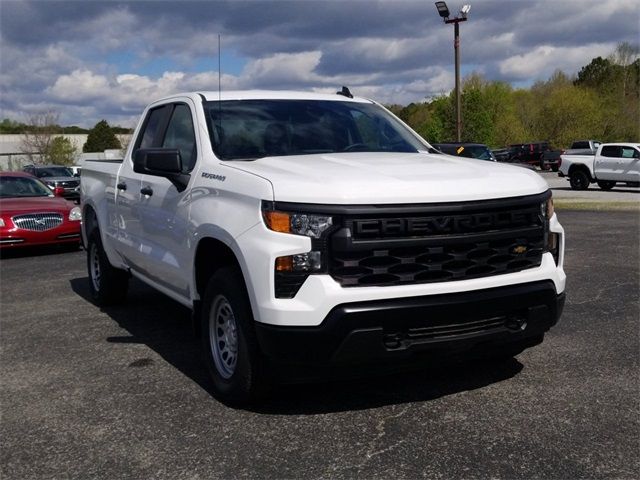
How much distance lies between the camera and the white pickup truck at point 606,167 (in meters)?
26.1

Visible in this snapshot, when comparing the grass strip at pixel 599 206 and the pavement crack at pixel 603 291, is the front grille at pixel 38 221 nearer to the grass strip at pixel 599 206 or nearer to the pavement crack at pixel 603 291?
the pavement crack at pixel 603 291

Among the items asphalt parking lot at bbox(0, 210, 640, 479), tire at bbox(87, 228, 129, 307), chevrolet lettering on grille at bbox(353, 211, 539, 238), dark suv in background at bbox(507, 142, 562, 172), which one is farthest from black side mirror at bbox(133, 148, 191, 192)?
dark suv in background at bbox(507, 142, 562, 172)

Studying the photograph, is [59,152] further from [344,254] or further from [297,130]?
[344,254]

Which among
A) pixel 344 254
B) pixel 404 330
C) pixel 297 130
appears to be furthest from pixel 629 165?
pixel 344 254

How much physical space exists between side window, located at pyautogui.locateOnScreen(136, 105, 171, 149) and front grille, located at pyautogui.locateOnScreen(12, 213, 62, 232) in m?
6.37

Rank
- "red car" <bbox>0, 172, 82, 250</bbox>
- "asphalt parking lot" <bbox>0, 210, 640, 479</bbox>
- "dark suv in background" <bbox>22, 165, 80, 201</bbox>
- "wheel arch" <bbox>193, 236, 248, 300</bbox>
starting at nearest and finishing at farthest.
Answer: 1. "asphalt parking lot" <bbox>0, 210, 640, 479</bbox>
2. "wheel arch" <bbox>193, 236, 248, 300</bbox>
3. "red car" <bbox>0, 172, 82, 250</bbox>
4. "dark suv in background" <bbox>22, 165, 80, 201</bbox>

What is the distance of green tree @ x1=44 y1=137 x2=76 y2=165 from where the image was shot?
65.1m

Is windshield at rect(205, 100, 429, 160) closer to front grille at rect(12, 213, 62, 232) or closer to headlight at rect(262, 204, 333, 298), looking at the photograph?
headlight at rect(262, 204, 333, 298)

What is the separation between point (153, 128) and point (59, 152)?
64124 millimetres

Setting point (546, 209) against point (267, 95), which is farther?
point (267, 95)

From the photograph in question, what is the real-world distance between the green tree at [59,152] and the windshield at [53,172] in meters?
37.9

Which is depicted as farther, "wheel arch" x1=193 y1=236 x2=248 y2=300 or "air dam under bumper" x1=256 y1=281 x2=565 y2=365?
"wheel arch" x1=193 y1=236 x2=248 y2=300

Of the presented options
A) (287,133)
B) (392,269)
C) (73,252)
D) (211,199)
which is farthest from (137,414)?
(73,252)

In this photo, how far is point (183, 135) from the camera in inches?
209
